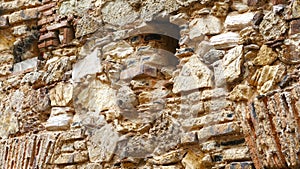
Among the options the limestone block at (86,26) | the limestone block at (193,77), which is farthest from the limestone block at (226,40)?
the limestone block at (86,26)

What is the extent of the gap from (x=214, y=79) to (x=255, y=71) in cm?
21

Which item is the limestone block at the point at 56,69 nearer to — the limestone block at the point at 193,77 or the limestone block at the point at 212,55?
the limestone block at the point at 193,77

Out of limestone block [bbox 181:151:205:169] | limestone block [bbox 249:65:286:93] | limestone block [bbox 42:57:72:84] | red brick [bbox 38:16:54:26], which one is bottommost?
limestone block [bbox 181:151:205:169]

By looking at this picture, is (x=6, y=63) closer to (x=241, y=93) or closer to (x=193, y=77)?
(x=193, y=77)

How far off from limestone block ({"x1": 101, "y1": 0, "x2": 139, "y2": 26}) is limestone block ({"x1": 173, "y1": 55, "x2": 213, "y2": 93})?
470 millimetres

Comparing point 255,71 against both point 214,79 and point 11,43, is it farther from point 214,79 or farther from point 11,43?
point 11,43

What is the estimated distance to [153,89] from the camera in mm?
2691

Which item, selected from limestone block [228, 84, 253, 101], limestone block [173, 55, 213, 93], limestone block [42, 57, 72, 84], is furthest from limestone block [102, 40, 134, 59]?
limestone block [228, 84, 253, 101]

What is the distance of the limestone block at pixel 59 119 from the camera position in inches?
115

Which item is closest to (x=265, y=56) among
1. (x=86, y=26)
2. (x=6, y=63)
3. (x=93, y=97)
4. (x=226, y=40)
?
(x=226, y=40)

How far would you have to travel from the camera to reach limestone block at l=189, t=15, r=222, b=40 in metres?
2.55

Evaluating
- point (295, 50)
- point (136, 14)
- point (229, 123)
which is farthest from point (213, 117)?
point (136, 14)

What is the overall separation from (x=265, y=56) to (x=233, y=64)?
0.51 ft

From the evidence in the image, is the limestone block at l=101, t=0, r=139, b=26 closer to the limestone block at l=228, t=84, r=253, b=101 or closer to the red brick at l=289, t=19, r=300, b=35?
the limestone block at l=228, t=84, r=253, b=101
